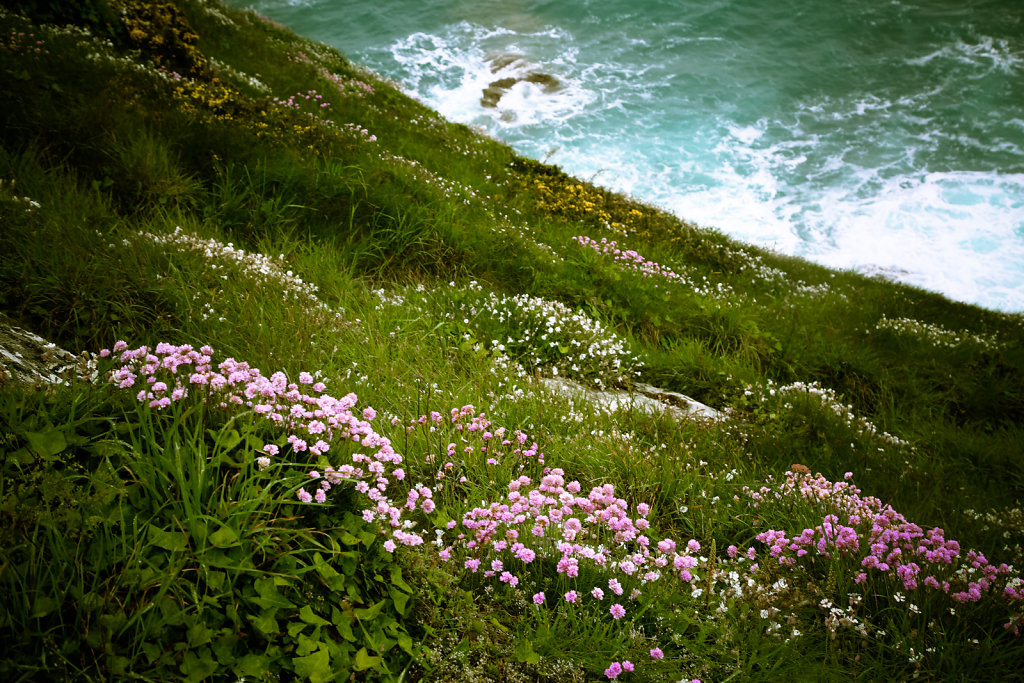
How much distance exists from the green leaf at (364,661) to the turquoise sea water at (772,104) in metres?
22.8

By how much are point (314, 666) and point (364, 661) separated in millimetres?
185

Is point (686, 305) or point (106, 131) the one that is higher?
point (106, 131)

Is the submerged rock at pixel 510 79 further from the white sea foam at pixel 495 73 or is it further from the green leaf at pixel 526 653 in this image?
the green leaf at pixel 526 653

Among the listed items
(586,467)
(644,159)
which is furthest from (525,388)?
(644,159)

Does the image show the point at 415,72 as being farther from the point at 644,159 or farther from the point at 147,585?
the point at 147,585

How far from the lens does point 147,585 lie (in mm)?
1729

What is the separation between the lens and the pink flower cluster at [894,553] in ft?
8.72

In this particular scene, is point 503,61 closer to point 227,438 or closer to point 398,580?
point 227,438

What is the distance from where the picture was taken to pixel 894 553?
2.72 meters

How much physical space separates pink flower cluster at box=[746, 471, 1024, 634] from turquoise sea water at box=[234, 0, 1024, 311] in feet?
67.3

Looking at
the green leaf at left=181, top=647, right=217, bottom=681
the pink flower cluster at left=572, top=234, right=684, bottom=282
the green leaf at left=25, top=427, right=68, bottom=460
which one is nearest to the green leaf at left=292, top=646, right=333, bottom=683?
the green leaf at left=181, top=647, right=217, bottom=681

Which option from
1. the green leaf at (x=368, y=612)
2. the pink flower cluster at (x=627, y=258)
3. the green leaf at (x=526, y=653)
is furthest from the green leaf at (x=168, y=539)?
the pink flower cluster at (x=627, y=258)

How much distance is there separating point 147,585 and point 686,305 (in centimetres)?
743

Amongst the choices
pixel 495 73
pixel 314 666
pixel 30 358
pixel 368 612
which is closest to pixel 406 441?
pixel 368 612
